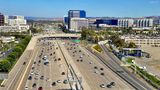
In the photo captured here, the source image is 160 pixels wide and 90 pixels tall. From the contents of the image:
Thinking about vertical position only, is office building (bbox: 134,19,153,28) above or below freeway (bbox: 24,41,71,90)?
below

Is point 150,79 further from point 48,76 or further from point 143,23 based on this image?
point 143,23

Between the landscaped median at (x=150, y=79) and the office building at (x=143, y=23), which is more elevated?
the landscaped median at (x=150, y=79)

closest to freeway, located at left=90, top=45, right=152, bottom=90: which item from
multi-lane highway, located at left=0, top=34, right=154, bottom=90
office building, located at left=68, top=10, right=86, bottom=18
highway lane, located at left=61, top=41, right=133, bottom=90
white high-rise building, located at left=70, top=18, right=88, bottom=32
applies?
multi-lane highway, located at left=0, top=34, right=154, bottom=90

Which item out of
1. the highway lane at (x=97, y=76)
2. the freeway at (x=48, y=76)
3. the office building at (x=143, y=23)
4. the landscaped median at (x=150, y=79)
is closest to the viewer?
the freeway at (x=48, y=76)

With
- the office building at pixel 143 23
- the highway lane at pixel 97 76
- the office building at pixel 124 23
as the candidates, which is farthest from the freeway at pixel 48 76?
the office building at pixel 143 23

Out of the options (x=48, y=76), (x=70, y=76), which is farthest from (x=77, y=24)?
(x=70, y=76)

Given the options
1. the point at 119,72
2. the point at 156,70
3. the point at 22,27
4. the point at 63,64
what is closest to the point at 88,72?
the point at 119,72

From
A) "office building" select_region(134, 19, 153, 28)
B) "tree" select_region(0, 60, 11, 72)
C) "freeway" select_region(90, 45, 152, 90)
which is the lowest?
"office building" select_region(134, 19, 153, 28)

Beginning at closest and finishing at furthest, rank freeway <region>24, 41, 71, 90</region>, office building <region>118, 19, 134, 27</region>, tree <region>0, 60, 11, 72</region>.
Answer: freeway <region>24, 41, 71, 90</region> < tree <region>0, 60, 11, 72</region> < office building <region>118, 19, 134, 27</region>

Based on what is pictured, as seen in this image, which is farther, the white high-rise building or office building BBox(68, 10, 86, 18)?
office building BBox(68, 10, 86, 18)

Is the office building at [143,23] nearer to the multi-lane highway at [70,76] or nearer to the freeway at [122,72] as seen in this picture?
the freeway at [122,72]

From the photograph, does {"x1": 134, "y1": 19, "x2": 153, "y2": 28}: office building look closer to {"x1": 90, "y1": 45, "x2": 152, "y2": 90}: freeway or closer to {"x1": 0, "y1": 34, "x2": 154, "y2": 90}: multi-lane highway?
{"x1": 90, "y1": 45, "x2": 152, "y2": 90}: freeway

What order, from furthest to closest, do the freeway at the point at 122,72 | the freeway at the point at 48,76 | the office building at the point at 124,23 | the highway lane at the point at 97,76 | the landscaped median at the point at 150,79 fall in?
the office building at the point at 124,23 < the landscaped median at the point at 150,79 < the freeway at the point at 122,72 < the highway lane at the point at 97,76 < the freeway at the point at 48,76
